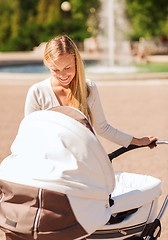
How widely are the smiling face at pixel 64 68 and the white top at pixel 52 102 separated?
5.2 inches

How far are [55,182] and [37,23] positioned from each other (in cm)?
4106

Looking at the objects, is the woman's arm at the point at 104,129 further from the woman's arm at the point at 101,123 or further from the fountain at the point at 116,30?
the fountain at the point at 116,30

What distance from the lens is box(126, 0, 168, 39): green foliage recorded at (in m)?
32.1

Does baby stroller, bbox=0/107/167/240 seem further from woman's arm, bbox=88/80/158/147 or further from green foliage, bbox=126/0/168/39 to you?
green foliage, bbox=126/0/168/39

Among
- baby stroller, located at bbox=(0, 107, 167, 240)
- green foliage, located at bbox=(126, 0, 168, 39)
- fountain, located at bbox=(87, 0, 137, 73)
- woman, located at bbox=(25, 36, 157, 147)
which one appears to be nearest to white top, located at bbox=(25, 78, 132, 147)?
woman, located at bbox=(25, 36, 157, 147)

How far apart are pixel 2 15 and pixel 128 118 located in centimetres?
4149

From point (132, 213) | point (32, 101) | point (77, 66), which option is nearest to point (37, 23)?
point (32, 101)

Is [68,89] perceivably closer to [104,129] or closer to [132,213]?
[104,129]

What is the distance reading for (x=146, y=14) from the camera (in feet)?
112

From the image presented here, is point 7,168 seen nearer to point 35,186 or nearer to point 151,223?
point 35,186

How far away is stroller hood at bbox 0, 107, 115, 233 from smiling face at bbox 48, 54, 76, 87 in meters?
0.47

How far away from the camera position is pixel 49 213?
7.01 feet

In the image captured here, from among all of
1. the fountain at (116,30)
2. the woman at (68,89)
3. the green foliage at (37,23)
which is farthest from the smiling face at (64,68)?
the green foliage at (37,23)

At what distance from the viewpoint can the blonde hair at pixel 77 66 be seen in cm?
265
